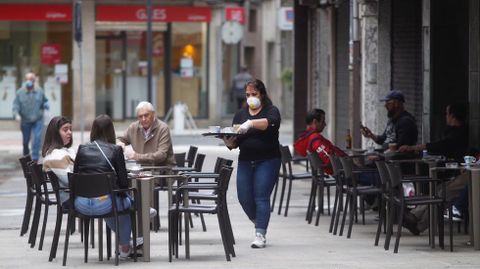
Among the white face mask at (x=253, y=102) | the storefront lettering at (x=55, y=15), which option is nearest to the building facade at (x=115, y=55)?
the storefront lettering at (x=55, y=15)

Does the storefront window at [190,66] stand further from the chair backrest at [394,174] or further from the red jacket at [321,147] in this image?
the chair backrest at [394,174]

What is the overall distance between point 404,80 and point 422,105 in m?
1.35

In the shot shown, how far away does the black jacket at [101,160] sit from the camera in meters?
13.0

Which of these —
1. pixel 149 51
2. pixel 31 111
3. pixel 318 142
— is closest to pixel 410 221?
pixel 318 142

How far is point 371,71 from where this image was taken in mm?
22062

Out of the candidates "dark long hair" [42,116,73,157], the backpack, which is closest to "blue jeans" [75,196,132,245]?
"dark long hair" [42,116,73,157]

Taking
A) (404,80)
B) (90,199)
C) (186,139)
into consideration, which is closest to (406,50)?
(404,80)

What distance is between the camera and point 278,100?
51.5 metres

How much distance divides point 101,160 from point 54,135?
4.78ft

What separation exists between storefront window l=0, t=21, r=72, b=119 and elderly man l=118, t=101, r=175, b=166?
24.1 metres

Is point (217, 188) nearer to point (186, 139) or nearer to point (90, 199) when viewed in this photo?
point (90, 199)

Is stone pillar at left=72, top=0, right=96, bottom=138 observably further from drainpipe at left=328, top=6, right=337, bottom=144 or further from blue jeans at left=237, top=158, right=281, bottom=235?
blue jeans at left=237, top=158, right=281, bottom=235

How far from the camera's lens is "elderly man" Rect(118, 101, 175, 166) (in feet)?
52.3

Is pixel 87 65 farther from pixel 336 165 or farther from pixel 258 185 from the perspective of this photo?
pixel 258 185
